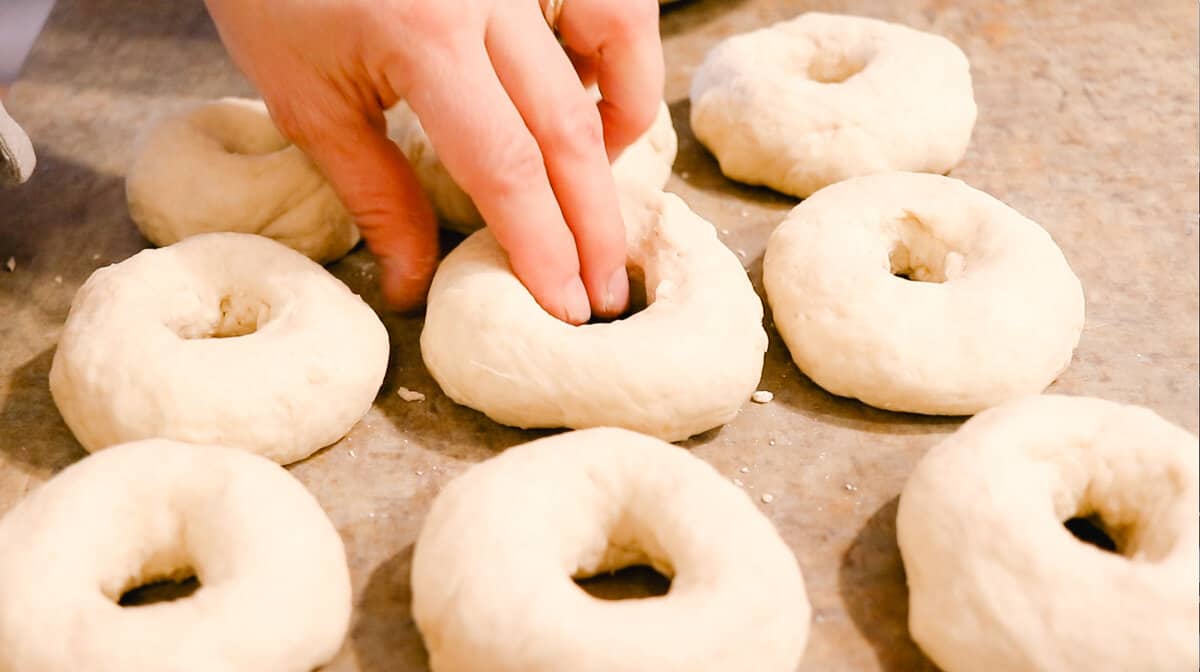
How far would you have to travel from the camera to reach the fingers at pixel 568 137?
182cm

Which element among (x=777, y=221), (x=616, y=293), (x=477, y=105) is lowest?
(x=777, y=221)

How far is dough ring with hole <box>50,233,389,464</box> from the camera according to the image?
70.7 inches

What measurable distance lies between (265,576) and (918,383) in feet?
3.94

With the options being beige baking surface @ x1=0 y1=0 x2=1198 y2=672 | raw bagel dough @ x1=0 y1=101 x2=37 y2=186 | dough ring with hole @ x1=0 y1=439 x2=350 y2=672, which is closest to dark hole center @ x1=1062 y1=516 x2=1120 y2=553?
beige baking surface @ x1=0 y1=0 x2=1198 y2=672

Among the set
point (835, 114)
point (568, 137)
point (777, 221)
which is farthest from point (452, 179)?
point (835, 114)

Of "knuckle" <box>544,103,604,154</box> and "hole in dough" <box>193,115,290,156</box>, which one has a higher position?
"knuckle" <box>544,103,604,154</box>

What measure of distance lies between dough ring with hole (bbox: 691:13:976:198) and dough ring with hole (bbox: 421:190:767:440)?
547 mm

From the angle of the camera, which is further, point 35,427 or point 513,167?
point 35,427

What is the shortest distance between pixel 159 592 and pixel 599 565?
739 mm

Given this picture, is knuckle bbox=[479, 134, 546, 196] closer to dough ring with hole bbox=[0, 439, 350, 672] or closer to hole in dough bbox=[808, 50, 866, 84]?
dough ring with hole bbox=[0, 439, 350, 672]

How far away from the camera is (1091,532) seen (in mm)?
1745

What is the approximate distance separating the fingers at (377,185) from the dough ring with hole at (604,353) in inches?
5.9

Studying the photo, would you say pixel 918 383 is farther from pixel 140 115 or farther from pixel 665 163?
pixel 140 115

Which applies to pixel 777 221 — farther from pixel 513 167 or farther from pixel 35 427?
pixel 35 427
